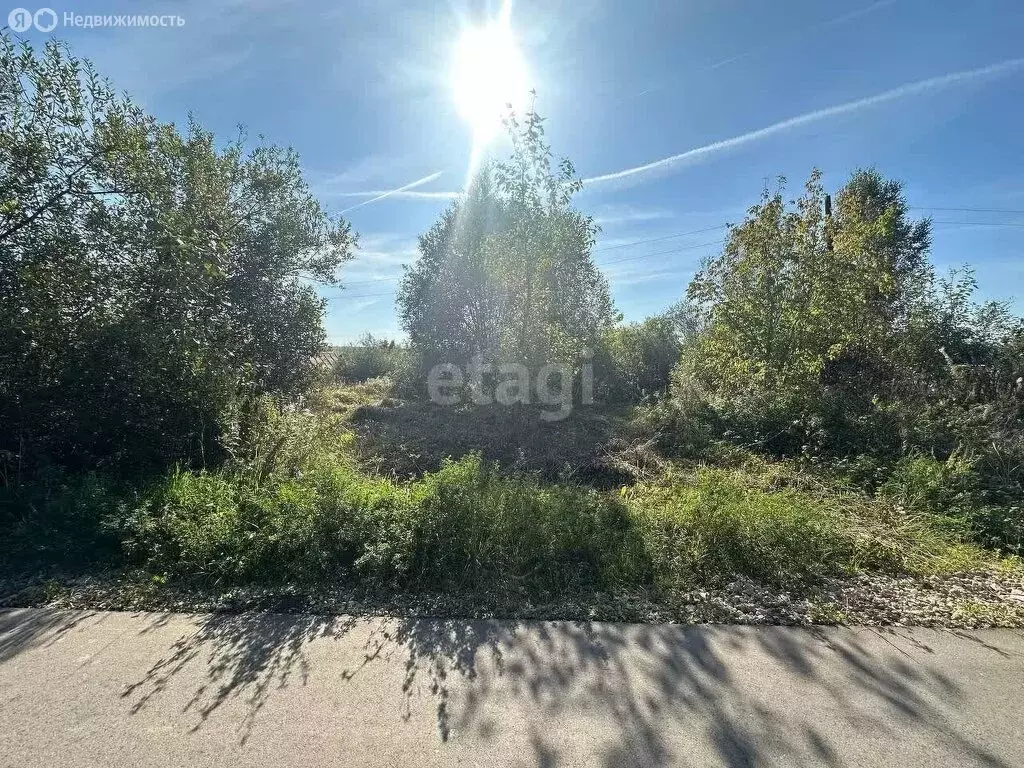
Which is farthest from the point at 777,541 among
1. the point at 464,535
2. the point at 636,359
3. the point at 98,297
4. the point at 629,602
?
the point at 636,359

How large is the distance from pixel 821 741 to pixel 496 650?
1.42m

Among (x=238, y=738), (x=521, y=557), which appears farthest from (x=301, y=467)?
(x=238, y=738)

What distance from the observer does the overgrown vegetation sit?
327cm

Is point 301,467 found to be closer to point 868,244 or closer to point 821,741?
point 821,741

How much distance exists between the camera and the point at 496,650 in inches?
97.3

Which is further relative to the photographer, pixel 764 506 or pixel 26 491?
pixel 26 491

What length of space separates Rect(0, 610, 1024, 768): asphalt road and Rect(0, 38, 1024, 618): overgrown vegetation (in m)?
0.48

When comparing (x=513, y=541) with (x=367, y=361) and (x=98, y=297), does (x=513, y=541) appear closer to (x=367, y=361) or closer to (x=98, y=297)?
(x=98, y=297)


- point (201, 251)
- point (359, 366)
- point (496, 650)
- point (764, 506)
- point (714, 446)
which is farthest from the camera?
point (359, 366)

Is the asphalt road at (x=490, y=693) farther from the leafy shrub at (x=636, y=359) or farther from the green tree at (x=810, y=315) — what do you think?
the leafy shrub at (x=636, y=359)

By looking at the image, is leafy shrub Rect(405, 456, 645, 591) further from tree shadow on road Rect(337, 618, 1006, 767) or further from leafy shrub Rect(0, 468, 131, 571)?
leafy shrub Rect(0, 468, 131, 571)

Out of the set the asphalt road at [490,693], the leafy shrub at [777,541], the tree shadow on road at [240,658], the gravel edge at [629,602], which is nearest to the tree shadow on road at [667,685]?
the asphalt road at [490,693]

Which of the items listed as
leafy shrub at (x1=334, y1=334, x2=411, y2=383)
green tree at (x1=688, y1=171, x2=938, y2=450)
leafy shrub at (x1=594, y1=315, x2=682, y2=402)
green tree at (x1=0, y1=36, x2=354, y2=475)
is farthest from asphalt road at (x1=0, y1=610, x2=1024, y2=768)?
leafy shrub at (x1=334, y1=334, x2=411, y2=383)

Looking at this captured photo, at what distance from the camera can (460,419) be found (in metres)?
9.33
